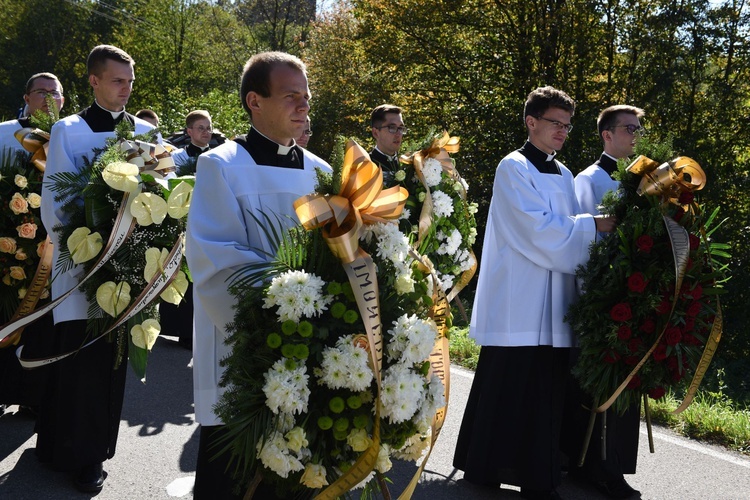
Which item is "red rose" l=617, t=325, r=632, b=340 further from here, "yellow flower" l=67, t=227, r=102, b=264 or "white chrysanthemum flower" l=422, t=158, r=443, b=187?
"yellow flower" l=67, t=227, r=102, b=264

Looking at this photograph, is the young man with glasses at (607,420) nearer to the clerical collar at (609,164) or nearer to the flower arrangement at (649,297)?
the clerical collar at (609,164)

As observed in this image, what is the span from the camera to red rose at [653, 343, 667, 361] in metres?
4.68

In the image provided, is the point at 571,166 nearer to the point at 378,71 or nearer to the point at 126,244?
the point at 378,71

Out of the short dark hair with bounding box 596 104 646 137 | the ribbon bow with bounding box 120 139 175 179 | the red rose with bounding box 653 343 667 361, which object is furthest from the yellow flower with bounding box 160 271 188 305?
the short dark hair with bounding box 596 104 646 137

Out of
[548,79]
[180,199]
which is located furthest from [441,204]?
[548,79]

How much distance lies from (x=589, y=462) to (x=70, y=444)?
3.32 m

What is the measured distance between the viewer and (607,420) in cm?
529

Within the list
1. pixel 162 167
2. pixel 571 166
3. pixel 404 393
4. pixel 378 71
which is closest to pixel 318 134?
pixel 378 71

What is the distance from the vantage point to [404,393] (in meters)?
2.95

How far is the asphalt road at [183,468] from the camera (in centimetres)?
504

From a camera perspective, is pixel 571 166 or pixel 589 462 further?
pixel 571 166

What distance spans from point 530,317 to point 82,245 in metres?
2.75

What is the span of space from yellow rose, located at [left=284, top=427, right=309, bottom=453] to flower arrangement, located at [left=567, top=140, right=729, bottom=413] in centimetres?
250

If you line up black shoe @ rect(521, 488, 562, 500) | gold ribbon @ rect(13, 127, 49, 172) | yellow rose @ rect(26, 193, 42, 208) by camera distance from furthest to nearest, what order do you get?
yellow rose @ rect(26, 193, 42, 208) → gold ribbon @ rect(13, 127, 49, 172) → black shoe @ rect(521, 488, 562, 500)
